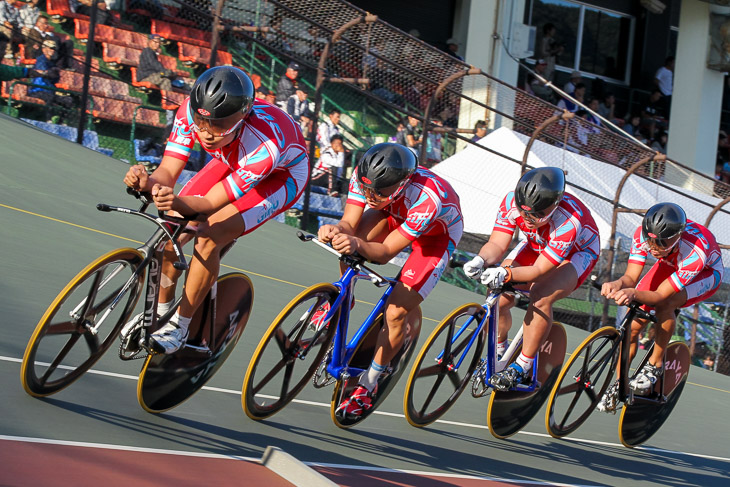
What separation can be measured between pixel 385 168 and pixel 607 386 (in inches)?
113

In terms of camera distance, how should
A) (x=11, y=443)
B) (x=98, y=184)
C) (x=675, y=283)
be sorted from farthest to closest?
(x=98, y=184) → (x=675, y=283) → (x=11, y=443)

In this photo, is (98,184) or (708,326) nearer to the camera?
(98,184)

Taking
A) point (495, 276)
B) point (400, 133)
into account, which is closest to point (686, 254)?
point (495, 276)

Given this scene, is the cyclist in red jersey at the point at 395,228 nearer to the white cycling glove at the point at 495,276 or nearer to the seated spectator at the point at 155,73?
the white cycling glove at the point at 495,276

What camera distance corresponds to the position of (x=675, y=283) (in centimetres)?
658

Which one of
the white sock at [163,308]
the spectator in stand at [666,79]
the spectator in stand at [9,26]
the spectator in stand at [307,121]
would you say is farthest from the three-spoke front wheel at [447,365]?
the spectator in stand at [666,79]

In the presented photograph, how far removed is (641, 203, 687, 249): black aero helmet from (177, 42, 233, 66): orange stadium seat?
249 inches

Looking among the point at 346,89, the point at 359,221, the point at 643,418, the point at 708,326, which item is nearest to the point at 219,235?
the point at 359,221

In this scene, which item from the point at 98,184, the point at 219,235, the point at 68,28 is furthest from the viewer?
the point at 68,28

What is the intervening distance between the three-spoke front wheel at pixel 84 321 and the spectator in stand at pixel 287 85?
7253 millimetres

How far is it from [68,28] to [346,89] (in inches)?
147

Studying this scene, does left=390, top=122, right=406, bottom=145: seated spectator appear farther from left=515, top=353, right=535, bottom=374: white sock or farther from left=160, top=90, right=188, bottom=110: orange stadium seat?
left=515, top=353, right=535, bottom=374: white sock

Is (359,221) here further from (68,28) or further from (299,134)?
(68,28)

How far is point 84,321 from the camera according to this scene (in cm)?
415
